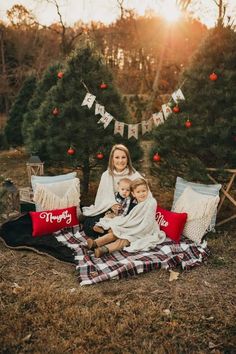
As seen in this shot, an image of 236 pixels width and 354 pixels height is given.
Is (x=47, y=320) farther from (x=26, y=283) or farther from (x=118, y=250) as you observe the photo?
(x=118, y=250)

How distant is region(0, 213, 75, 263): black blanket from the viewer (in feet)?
14.8

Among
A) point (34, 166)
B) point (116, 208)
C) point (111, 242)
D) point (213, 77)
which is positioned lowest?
point (111, 242)

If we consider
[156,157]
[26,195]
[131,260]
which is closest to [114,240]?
[131,260]

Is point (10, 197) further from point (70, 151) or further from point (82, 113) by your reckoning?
point (82, 113)

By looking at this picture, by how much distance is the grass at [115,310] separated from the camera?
293 cm

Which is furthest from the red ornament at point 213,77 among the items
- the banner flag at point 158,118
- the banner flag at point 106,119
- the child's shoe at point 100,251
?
the child's shoe at point 100,251

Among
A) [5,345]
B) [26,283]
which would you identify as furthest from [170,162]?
[5,345]

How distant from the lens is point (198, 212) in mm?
4773

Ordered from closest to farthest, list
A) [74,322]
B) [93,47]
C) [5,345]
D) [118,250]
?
[5,345] < [74,322] < [118,250] < [93,47]

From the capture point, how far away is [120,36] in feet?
68.4

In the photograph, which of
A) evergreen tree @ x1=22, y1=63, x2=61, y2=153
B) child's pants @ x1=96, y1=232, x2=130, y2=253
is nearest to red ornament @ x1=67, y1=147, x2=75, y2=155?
child's pants @ x1=96, y1=232, x2=130, y2=253

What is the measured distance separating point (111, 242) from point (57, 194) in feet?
4.17

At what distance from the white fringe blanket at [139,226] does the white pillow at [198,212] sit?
522mm

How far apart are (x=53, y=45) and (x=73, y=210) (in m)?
20.7
